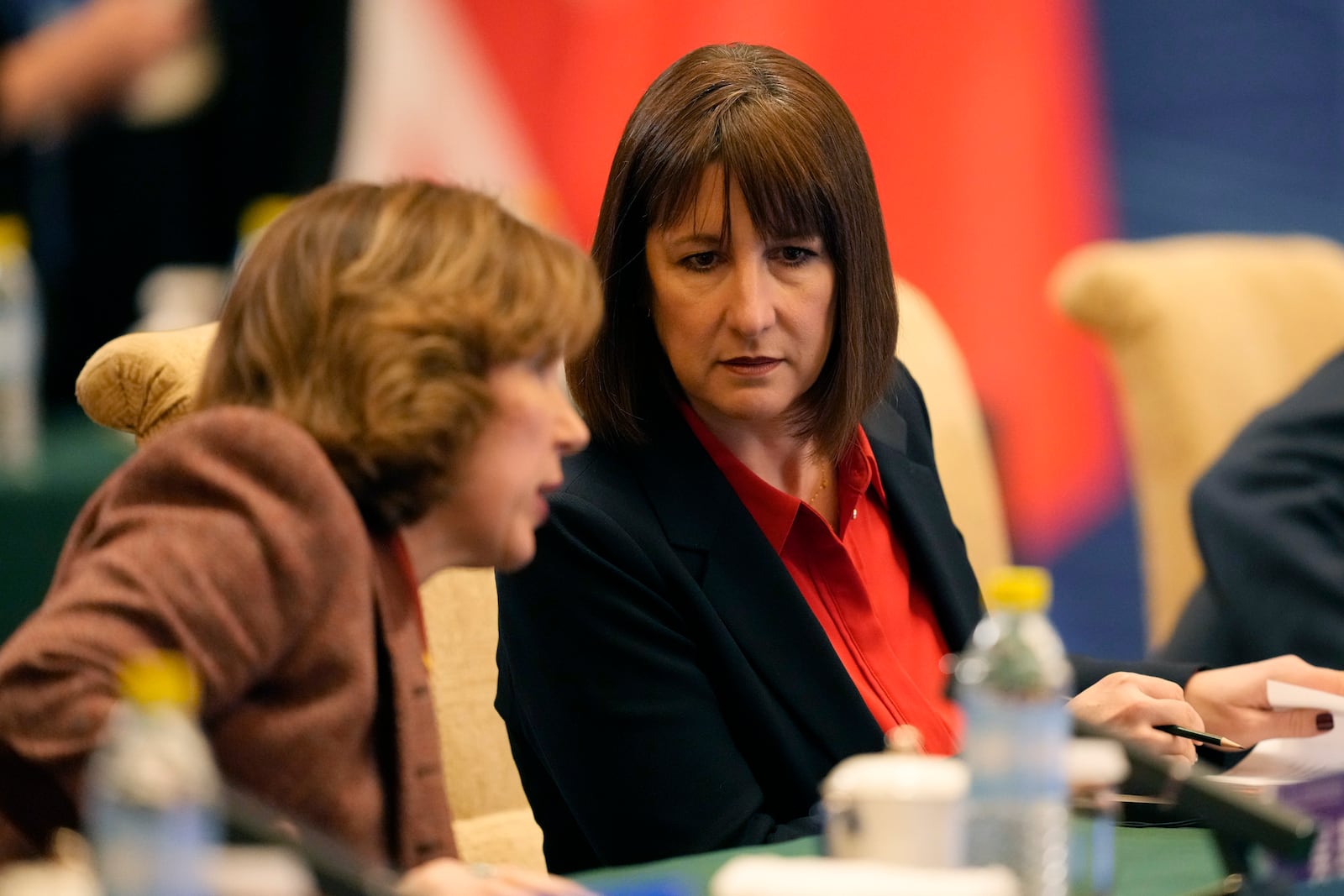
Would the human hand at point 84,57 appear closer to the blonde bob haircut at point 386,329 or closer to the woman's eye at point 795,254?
the woman's eye at point 795,254

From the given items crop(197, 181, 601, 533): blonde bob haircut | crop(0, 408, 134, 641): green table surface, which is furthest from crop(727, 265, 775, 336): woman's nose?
crop(0, 408, 134, 641): green table surface

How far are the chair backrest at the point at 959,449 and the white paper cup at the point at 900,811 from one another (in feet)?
3.74

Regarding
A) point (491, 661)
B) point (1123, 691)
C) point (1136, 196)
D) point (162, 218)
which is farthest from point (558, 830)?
point (1136, 196)

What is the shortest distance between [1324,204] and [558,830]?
290cm

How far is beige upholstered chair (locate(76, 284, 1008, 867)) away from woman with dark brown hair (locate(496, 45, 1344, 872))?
0.12 m

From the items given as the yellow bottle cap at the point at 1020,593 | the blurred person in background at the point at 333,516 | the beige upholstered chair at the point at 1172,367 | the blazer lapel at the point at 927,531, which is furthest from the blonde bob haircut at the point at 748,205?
the beige upholstered chair at the point at 1172,367

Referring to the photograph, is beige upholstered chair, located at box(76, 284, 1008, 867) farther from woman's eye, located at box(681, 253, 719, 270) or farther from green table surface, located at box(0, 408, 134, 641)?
green table surface, located at box(0, 408, 134, 641)

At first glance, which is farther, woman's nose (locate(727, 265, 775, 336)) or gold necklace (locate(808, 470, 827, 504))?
gold necklace (locate(808, 470, 827, 504))

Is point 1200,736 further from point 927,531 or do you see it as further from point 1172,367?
point 1172,367

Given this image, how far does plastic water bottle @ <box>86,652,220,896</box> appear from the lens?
744mm

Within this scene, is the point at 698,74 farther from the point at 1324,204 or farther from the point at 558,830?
the point at 1324,204

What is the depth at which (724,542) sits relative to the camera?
1.59 m

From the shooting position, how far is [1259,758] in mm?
1331

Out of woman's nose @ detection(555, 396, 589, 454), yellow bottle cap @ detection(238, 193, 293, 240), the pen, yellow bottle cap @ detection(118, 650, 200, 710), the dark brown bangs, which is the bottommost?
the pen
